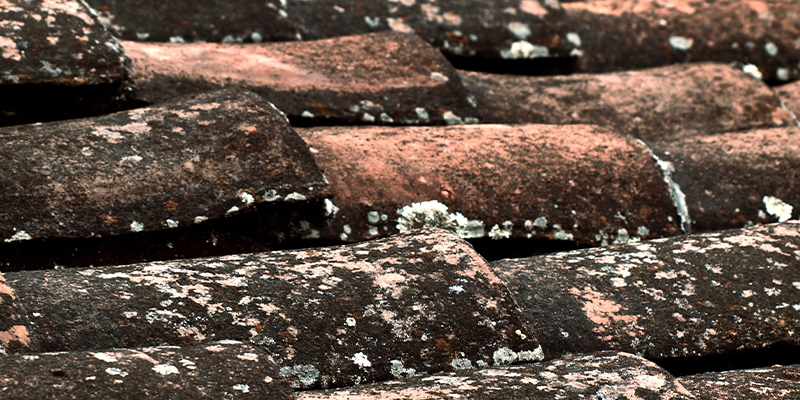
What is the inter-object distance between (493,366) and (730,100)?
2005 millimetres

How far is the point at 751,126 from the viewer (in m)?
3.08

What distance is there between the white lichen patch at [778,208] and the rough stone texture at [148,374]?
1.81 meters

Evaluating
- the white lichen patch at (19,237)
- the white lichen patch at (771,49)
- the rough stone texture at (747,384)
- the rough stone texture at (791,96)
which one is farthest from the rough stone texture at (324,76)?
the white lichen patch at (771,49)

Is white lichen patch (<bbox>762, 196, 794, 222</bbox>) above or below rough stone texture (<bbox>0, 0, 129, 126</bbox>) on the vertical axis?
below

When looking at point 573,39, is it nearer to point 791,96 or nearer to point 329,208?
point 791,96

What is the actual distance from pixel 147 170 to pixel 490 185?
885 millimetres

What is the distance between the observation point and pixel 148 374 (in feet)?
4.07

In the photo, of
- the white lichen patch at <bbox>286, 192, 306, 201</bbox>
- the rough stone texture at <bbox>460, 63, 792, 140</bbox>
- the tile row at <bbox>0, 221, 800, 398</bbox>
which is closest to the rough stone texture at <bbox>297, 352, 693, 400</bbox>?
the tile row at <bbox>0, 221, 800, 398</bbox>

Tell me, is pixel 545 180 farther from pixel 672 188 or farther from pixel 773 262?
pixel 773 262

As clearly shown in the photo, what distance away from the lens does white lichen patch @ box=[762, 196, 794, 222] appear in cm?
257

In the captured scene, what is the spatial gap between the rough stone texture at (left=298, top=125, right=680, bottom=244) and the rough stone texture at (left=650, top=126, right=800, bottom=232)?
0.18 m

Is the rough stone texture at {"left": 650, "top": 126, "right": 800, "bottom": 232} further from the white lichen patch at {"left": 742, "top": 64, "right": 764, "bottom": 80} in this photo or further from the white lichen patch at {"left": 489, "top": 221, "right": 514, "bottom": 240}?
the white lichen patch at {"left": 742, "top": 64, "right": 764, "bottom": 80}

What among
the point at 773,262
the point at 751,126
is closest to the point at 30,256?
the point at 773,262

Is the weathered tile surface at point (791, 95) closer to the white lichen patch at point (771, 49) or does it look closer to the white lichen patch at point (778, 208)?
the white lichen patch at point (771, 49)
